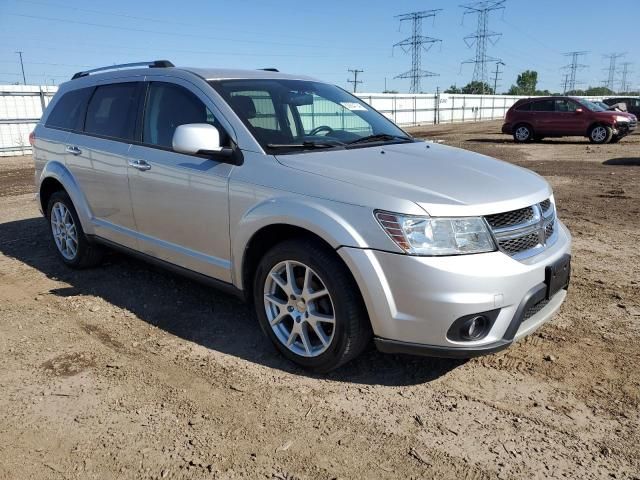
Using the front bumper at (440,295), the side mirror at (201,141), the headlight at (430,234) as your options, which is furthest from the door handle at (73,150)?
the headlight at (430,234)

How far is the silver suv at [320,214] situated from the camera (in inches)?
112

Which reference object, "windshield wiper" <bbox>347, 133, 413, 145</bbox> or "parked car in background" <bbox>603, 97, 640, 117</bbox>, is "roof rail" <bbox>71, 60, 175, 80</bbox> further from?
"parked car in background" <bbox>603, 97, 640, 117</bbox>

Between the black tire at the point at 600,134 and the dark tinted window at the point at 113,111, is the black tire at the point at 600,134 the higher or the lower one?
the lower one

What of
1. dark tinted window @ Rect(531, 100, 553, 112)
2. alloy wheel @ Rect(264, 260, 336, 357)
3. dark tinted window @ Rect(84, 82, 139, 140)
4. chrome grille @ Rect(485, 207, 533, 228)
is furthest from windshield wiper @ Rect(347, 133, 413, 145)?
dark tinted window @ Rect(531, 100, 553, 112)

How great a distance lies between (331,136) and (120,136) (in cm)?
187

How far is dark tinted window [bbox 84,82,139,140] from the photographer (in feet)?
14.9

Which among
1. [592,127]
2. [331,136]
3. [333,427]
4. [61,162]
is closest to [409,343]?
[333,427]

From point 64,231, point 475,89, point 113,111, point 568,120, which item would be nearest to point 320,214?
point 113,111

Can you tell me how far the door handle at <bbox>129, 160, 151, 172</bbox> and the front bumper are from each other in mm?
1973

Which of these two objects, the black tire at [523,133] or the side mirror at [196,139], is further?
the black tire at [523,133]

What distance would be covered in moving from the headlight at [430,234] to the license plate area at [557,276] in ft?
1.80

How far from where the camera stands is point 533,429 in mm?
2805

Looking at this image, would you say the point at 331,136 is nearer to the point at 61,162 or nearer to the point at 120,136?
the point at 120,136

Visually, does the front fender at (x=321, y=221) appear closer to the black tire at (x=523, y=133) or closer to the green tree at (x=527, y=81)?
the black tire at (x=523, y=133)
